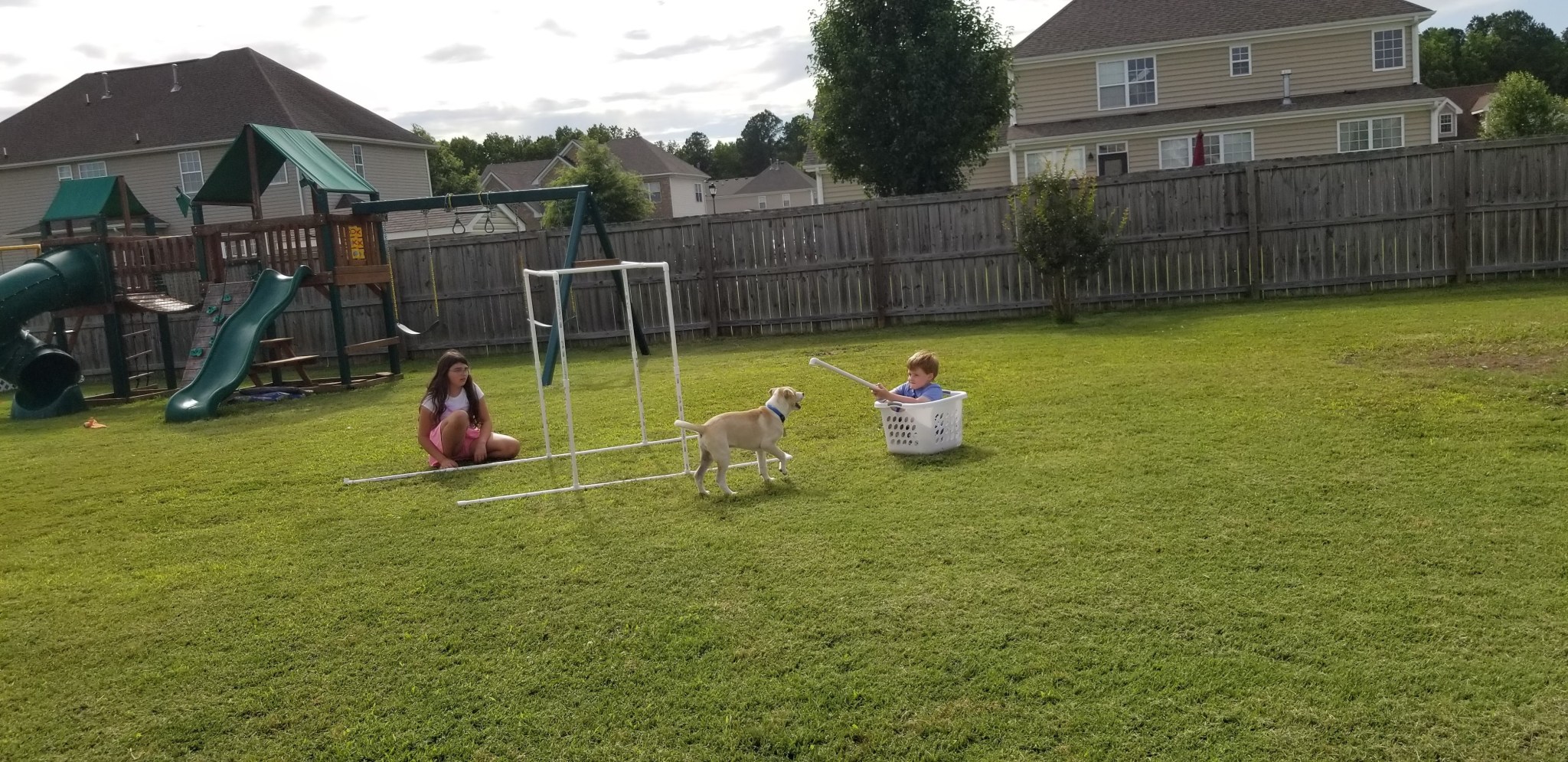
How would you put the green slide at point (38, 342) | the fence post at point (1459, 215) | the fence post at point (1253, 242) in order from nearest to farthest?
the green slide at point (38, 342)
the fence post at point (1459, 215)
the fence post at point (1253, 242)

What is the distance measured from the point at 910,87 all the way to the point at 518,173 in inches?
1418

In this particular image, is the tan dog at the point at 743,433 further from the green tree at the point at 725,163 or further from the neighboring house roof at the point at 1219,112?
the green tree at the point at 725,163

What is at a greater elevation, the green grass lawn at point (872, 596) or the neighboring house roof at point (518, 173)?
the neighboring house roof at point (518, 173)

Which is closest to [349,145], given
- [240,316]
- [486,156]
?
[240,316]

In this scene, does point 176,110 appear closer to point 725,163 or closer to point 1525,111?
point 1525,111

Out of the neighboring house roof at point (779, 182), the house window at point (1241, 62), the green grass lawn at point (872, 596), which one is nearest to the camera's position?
the green grass lawn at point (872, 596)

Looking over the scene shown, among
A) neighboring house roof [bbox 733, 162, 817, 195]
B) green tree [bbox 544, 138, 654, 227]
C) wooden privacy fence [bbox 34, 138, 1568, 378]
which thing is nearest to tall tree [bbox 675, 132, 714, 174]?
neighboring house roof [bbox 733, 162, 817, 195]

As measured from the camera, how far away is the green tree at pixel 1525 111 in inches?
1383

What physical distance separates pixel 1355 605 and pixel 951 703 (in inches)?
61.6

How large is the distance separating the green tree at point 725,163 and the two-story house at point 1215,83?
7586cm

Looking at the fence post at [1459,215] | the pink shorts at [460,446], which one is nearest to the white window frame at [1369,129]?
the fence post at [1459,215]

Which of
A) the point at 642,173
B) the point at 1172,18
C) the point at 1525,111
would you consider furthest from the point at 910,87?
the point at 642,173

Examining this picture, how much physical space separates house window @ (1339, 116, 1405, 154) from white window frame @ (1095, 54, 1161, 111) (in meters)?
4.60

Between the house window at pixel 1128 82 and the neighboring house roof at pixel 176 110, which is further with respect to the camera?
the neighboring house roof at pixel 176 110
